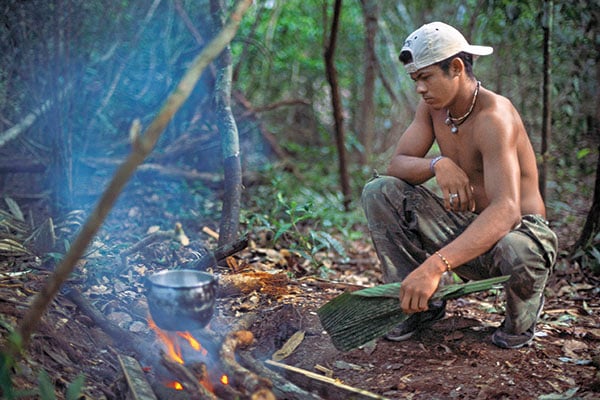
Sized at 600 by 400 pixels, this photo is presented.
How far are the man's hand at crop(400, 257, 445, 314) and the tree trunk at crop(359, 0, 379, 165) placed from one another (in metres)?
4.76

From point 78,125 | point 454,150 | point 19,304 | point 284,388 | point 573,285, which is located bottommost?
point 573,285

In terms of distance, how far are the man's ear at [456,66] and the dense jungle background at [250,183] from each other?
139 cm

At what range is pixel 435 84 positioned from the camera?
3.16 metres

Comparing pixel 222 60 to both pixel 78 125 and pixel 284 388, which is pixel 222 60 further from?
pixel 284 388

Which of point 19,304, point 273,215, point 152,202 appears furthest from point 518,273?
point 152,202

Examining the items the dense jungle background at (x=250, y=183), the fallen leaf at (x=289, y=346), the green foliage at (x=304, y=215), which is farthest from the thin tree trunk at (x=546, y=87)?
the fallen leaf at (x=289, y=346)

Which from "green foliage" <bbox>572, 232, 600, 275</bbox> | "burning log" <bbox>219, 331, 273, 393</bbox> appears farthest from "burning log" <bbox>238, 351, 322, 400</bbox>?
"green foliage" <bbox>572, 232, 600, 275</bbox>

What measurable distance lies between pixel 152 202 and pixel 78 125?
3.54ft

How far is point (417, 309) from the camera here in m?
2.74

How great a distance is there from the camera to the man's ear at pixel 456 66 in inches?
123

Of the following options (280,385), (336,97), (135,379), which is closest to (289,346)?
(280,385)

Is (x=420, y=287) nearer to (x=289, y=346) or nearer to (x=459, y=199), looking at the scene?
(x=459, y=199)

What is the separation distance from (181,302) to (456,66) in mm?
1846

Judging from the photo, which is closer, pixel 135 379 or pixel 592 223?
pixel 135 379
